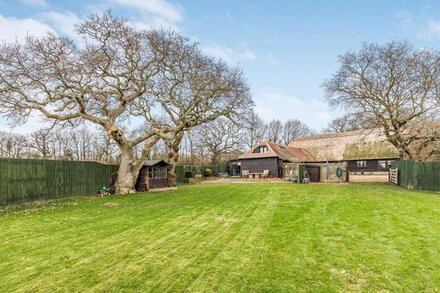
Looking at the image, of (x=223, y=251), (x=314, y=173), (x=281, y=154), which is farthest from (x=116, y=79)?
(x=281, y=154)

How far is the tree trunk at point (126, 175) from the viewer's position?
717 inches

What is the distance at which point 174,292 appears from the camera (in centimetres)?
389

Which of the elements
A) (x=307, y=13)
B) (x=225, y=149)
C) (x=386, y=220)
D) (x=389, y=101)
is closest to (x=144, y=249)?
(x=386, y=220)

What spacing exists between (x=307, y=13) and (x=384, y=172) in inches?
1038

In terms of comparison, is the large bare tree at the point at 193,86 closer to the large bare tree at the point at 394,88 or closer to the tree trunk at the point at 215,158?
the large bare tree at the point at 394,88

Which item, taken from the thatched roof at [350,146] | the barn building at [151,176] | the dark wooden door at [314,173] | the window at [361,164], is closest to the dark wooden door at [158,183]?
the barn building at [151,176]

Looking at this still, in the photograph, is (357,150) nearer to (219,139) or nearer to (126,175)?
(219,139)

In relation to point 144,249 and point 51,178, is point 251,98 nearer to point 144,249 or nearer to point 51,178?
point 51,178

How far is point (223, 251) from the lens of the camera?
564cm

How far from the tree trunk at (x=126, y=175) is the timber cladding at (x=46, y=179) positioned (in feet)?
3.79

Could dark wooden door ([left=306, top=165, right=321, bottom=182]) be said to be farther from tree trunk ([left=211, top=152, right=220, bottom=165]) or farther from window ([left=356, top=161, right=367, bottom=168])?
tree trunk ([left=211, top=152, right=220, bottom=165])

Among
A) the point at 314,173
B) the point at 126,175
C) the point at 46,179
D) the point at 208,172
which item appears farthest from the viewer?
the point at 208,172

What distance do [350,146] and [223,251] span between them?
3455 cm

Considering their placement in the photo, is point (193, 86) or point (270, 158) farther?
point (270, 158)
